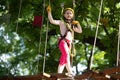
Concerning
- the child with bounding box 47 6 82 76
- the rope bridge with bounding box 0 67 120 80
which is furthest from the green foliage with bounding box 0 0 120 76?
the rope bridge with bounding box 0 67 120 80

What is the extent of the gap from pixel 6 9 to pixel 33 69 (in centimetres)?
277

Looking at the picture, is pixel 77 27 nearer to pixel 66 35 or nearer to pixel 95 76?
pixel 66 35

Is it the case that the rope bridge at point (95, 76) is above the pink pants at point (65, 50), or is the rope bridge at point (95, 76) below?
below

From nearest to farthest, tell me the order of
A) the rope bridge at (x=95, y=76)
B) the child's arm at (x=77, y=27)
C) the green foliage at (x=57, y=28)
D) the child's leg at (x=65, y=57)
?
the rope bridge at (x=95, y=76), the child's leg at (x=65, y=57), the child's arm at (x=77, y=27), the green foliage at (x=57, y=28)

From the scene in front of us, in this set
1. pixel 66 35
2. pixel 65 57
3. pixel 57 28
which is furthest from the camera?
pixel 57 28

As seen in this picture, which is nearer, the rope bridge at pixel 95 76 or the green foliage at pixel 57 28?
the rope bridge at pixel 95 76

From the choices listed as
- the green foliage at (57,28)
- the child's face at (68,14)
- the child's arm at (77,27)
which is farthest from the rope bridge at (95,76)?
the green foliage at (57,28)

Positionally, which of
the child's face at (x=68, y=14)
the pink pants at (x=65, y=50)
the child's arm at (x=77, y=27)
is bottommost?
the pink pants at (x=65, y=50)

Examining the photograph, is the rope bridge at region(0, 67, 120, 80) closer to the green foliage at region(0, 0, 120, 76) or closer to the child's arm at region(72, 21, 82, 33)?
the child's arm at region(72, 21, 82, 33)

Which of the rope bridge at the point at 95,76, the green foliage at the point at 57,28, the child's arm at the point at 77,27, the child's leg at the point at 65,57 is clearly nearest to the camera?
the rope bridge at the point at 95,76

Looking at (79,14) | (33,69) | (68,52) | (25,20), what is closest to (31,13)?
(25,20)

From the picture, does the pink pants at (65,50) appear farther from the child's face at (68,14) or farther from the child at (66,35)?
the child's face at (68,14)

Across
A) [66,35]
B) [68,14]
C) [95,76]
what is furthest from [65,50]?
[95,76]

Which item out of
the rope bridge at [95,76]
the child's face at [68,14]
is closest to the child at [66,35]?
the child's face at [68,14]
